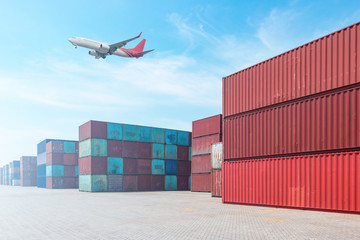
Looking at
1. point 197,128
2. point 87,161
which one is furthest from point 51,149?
point 197,128

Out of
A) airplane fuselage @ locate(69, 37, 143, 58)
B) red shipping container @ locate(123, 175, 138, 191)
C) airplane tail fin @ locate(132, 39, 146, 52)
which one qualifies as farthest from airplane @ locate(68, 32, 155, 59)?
red shipping container @ locate(123, 175, 138, 191)

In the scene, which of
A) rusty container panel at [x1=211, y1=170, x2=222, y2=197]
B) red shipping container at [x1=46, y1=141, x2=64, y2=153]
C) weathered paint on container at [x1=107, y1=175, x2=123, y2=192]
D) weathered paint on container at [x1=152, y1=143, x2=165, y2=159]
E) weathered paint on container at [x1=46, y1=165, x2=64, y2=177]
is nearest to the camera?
rusty container panel at [x1=211, y1=170, x2=222, y2=197]

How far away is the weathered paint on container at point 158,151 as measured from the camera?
143ft

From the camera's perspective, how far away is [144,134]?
4281cm

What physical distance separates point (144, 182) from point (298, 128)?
28.9 metres

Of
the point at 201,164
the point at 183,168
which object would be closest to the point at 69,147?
the point at 183,168

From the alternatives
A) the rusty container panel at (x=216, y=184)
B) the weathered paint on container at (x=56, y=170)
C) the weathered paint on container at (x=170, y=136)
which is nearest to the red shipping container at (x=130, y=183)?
the weathered paint on container at (x=170, y=136)

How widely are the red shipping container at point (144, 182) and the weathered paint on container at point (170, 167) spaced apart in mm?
3330

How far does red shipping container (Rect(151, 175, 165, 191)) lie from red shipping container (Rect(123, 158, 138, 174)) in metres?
3.21

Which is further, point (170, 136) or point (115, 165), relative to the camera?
point (170, 136)

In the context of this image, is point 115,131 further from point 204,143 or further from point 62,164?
point 62,164

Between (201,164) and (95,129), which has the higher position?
(95,129)

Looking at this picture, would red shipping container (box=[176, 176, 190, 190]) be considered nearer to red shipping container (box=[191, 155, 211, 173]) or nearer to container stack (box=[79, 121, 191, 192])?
container stack (box=[79, 121, 191, 192])

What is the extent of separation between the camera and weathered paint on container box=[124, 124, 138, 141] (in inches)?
1611
